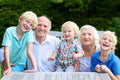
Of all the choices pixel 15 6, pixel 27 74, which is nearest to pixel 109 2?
pixel 15 6

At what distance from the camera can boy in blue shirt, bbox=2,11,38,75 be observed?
160 inches

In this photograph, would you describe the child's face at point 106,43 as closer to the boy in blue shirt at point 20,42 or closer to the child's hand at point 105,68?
the child's hand at point 105,68

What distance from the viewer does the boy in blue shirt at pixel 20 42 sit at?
4058mm

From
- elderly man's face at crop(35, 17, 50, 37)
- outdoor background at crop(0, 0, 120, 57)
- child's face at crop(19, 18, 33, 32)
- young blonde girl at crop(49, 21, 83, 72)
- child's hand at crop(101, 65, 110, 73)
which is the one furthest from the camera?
outdoor background at crop(0, 0, 120, 57)

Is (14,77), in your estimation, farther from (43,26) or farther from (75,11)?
(75,11)

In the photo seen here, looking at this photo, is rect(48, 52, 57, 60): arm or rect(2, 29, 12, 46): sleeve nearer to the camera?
rect(2, 29, 12, 46): sleeve

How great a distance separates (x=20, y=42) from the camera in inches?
163

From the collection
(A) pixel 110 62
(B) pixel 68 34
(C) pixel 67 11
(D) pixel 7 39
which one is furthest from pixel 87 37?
(C) pixel 67 11

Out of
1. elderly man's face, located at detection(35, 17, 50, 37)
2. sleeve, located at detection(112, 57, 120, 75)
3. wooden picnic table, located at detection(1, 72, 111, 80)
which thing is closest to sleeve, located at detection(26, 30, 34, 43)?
elderly man's face, located at detection(35, 17, 50, 37)

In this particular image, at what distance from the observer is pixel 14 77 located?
320 centimetres

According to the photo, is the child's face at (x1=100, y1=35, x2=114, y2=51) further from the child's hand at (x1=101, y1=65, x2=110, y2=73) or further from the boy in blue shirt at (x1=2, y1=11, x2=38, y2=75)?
the boy in blue shirt at (x1=2, y1=11, x2=38, y2=75)

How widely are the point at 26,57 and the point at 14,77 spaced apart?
1.09m

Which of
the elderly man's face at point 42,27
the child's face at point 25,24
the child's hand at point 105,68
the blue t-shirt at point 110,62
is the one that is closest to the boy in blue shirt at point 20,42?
the child's face at point 25,24

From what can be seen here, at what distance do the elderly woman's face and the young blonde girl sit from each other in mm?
129
